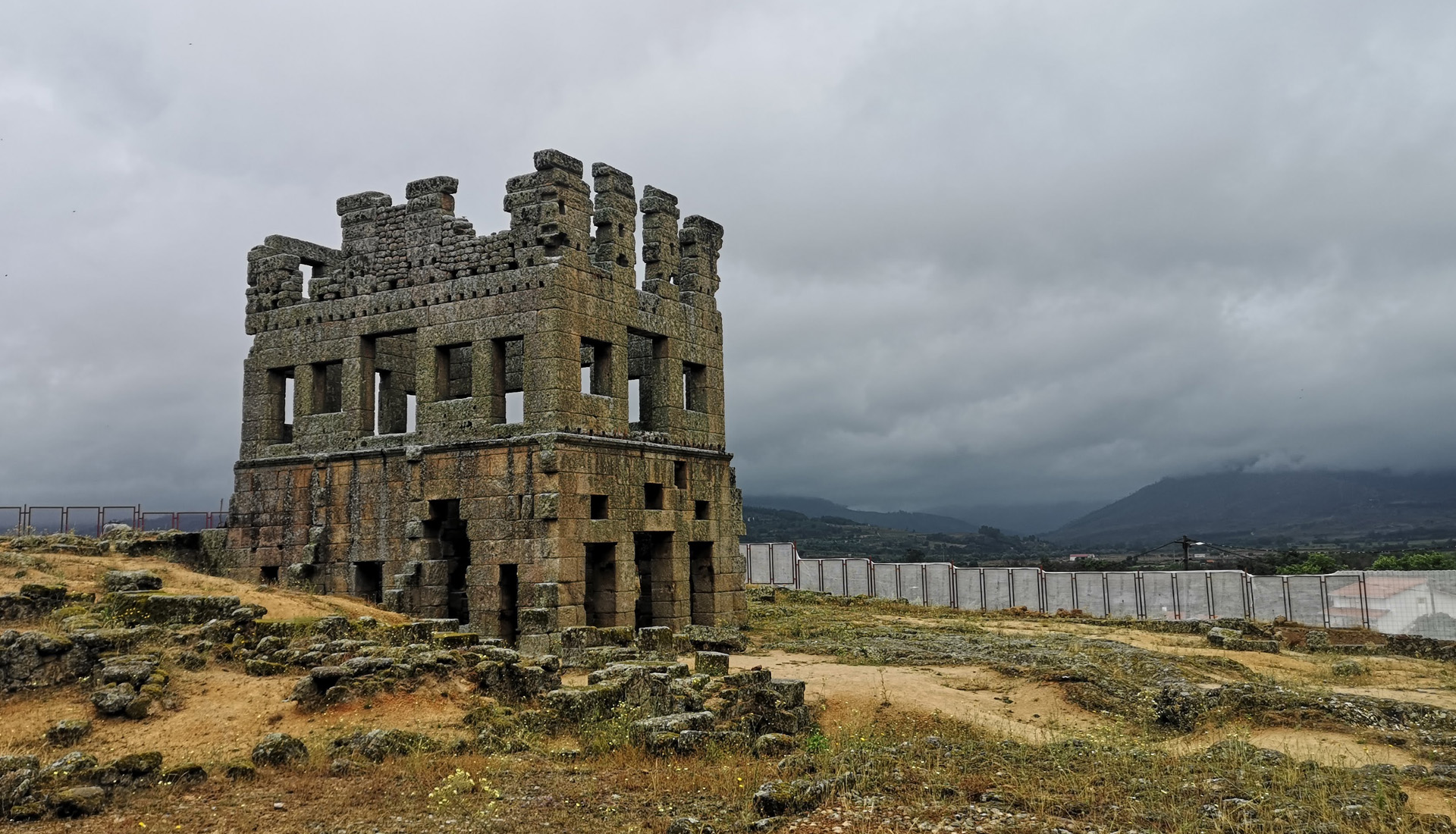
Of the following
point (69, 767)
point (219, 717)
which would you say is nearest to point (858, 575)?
point (219, 717)

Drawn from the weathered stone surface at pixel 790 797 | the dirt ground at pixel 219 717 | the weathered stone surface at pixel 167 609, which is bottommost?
the weathered stone surface at pixel 790 797

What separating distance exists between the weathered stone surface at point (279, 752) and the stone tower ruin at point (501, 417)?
31.5 feet

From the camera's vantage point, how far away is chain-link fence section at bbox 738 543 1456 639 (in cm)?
3165

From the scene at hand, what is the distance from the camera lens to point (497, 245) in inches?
937

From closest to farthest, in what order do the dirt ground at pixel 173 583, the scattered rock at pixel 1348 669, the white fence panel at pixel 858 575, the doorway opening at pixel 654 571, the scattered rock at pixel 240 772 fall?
the scattered rock at pixel 240 772 → the dirt ground at pixel 173 583 → the scattered rock at pixel 1348 669 → the doorway opening at pixel 654 571 → the white fence panel at pixel 858 575

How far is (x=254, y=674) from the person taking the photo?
15.6 metres

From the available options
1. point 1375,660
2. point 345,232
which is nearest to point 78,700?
point 345,232

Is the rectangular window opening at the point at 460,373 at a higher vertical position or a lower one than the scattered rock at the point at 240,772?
higher

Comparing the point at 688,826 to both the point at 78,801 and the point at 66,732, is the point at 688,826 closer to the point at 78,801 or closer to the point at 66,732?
the point at 78,801

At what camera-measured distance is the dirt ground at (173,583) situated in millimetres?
18844

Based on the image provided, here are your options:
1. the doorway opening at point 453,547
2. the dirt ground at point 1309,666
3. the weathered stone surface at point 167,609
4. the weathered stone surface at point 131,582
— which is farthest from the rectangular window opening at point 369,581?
the dirt ground at point 1309,666

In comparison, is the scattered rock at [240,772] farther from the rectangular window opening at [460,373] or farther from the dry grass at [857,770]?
the rectangular window opening at [460,373]

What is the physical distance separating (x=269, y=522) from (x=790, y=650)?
43.8 feet

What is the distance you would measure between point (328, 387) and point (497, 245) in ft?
21.9
